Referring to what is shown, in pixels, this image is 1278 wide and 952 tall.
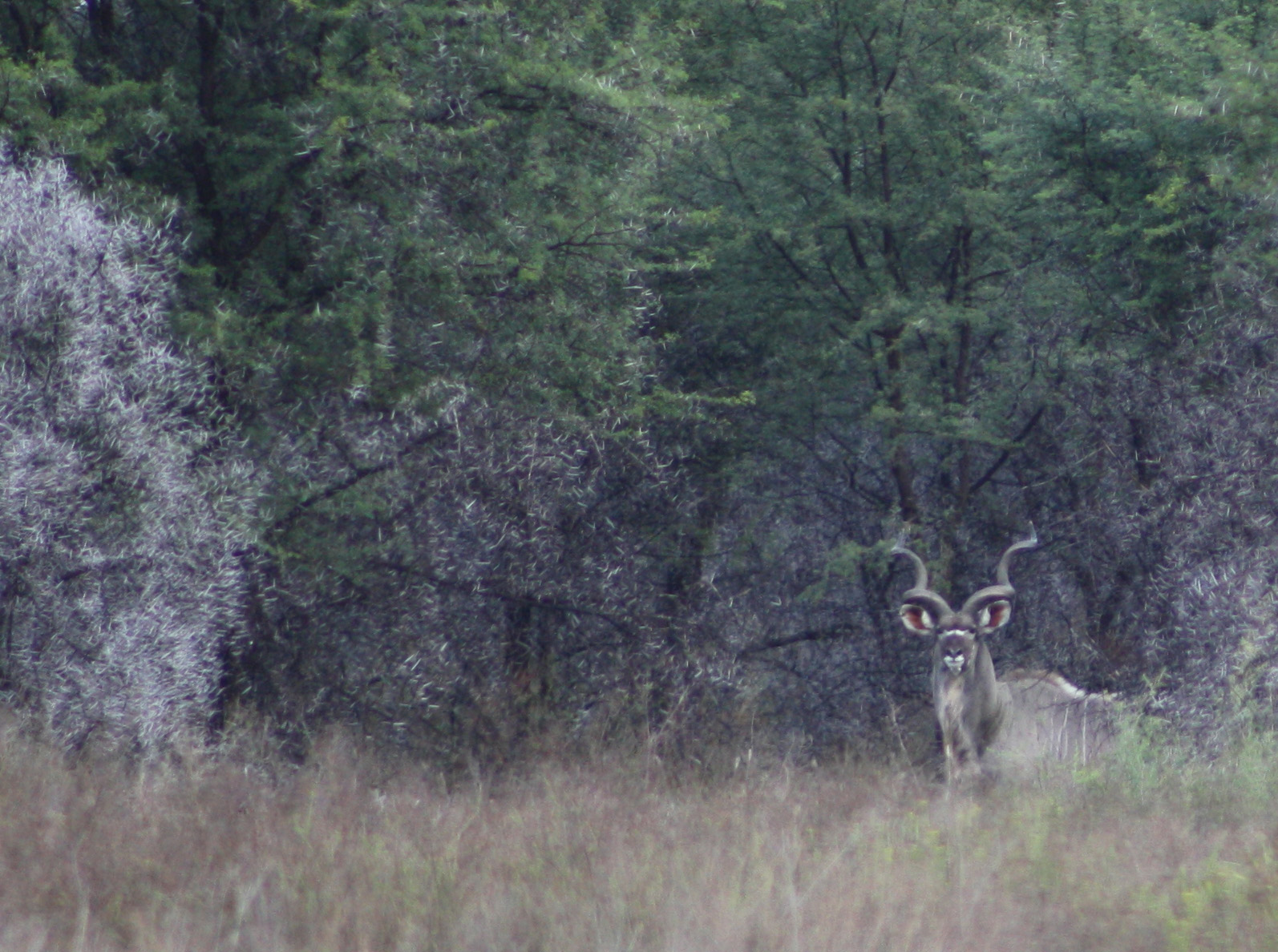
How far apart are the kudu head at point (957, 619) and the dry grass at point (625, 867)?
314 cm

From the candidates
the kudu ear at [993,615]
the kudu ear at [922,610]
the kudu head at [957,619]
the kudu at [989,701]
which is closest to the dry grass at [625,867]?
the kudu at [989,701]

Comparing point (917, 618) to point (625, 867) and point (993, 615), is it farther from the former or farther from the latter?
point (625, 867)

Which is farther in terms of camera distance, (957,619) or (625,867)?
(957,619)

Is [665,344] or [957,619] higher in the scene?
[665,344]

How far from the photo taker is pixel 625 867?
20.2ft

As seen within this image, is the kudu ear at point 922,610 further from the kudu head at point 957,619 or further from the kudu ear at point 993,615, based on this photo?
the kudu ear at point 993,615

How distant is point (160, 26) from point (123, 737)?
587 centimetres

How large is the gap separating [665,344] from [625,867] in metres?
9.86

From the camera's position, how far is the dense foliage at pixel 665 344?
37.8 feet

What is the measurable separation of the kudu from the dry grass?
9.58ft

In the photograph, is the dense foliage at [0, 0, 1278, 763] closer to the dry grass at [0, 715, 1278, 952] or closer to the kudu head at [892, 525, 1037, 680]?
the kudu head at [892, 525, 1037, 680]

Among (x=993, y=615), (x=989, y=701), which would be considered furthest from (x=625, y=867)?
(x=993, y=615)

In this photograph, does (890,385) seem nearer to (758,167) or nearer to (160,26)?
(758,167)

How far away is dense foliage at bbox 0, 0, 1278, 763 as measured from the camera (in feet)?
37.8
